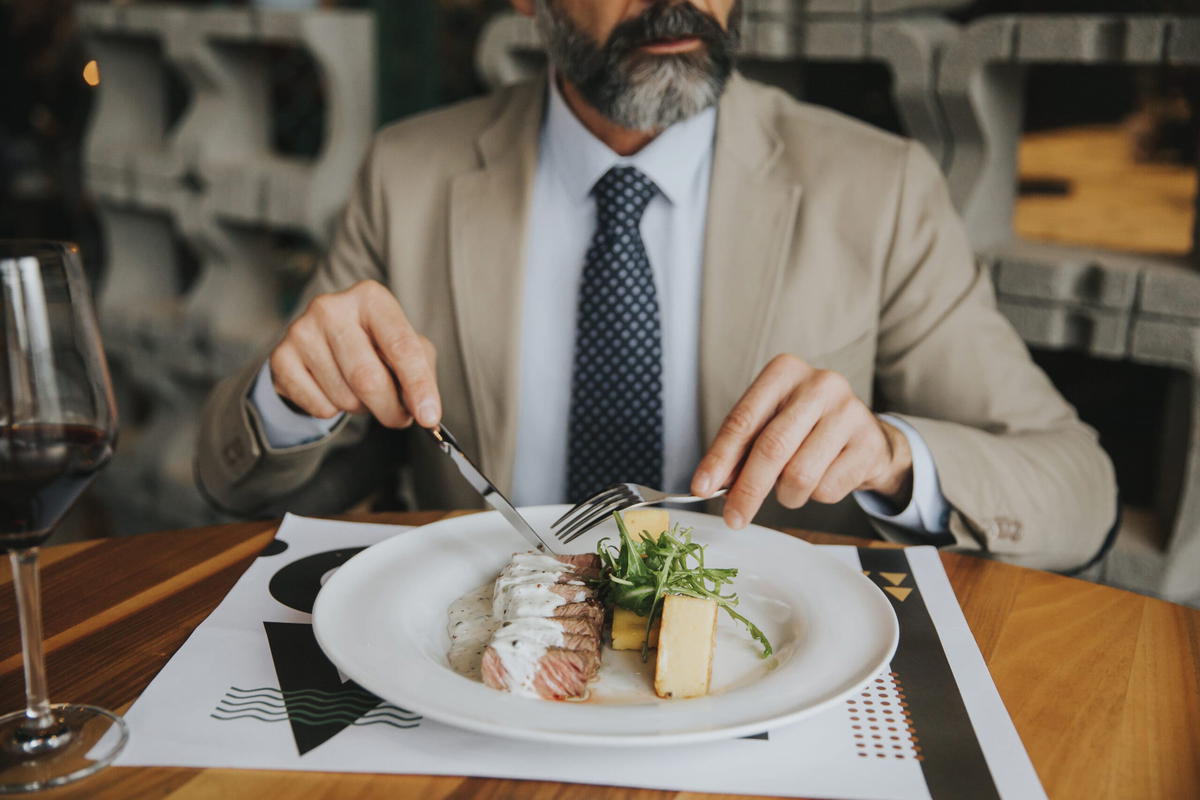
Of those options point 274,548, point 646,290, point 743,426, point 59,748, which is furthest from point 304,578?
point 646,290

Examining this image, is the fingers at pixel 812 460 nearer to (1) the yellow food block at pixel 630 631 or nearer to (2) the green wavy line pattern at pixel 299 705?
(1) the yellow food block at pixel 630 631

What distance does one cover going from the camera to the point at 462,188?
5.43ft

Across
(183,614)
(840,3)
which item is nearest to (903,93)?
(840,3)

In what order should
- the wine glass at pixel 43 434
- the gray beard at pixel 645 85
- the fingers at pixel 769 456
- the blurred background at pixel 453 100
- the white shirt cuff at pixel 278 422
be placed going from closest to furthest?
the wine glass at pixel 43 434 < the fingers at pixel 769 456 < the white shirt cuff at pixel 278 422 < the gray beard at pixel 645 85 < the blurred background at pixel 453 100

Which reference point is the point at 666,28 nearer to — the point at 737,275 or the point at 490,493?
the point at 737,275

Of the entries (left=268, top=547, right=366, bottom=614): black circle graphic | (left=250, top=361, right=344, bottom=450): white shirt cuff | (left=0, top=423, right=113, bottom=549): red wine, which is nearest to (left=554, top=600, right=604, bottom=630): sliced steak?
(left=268, top=547, right=366, bottom=614): black circle graphic

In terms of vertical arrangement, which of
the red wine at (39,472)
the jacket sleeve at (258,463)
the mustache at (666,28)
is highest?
the mustache at (666,28)

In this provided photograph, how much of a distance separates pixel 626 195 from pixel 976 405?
585 mm

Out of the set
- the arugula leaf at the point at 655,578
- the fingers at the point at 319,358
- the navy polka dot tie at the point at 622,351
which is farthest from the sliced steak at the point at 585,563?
the navy polka dot tie at the point at 622,351

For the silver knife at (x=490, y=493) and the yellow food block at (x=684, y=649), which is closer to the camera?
the yellow food block at (x=684, y=649)

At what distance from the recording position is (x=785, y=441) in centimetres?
101

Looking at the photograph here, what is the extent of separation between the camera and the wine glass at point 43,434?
0.64 m

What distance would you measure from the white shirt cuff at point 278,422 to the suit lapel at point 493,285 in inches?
10.7

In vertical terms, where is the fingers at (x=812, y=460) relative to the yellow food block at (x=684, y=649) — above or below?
above
